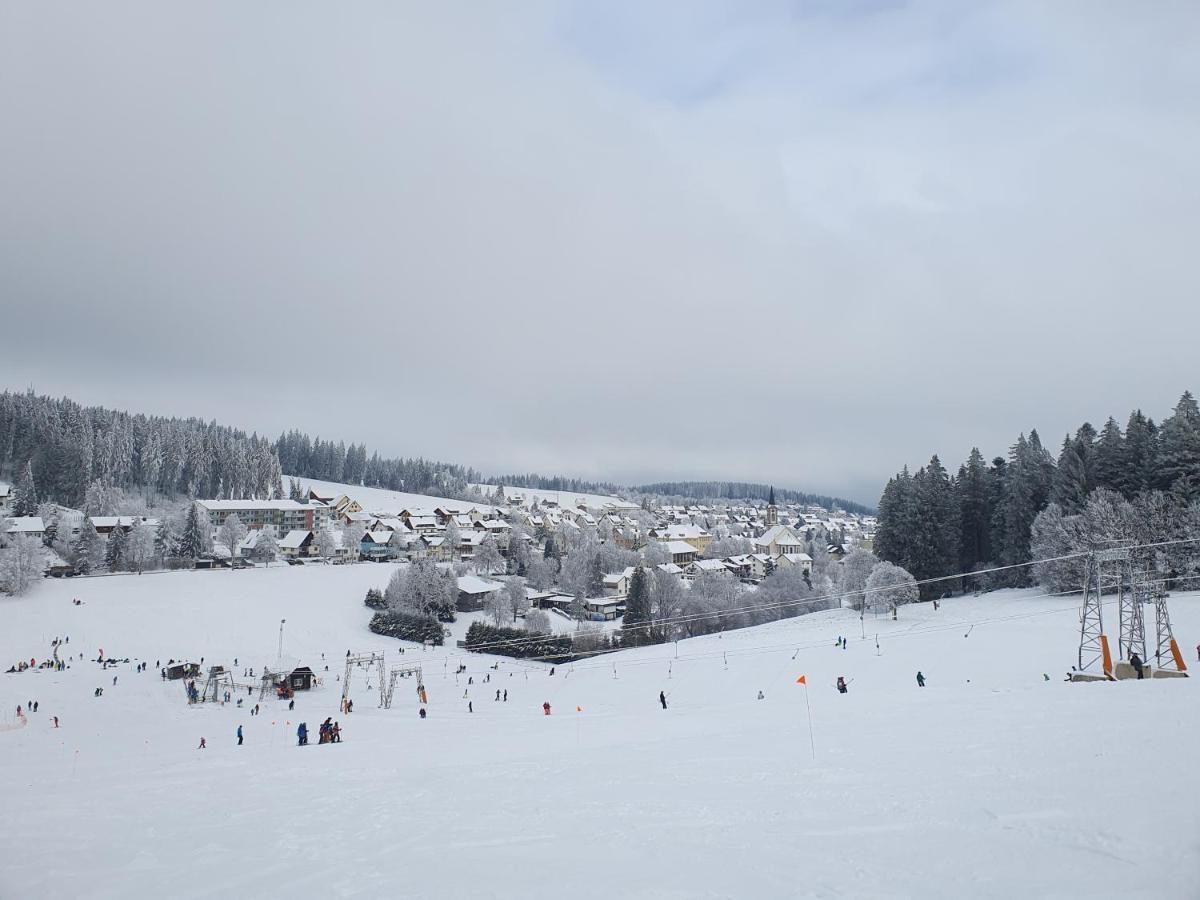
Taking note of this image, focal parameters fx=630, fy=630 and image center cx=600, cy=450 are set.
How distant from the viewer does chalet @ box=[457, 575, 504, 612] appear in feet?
246

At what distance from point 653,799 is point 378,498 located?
16633 centimetres

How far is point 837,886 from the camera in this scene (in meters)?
7.60

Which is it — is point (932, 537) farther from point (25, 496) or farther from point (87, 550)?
point (25, 496)

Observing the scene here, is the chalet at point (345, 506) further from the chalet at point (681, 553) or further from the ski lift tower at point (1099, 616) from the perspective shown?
the ski lift tower at point (1099, 616)

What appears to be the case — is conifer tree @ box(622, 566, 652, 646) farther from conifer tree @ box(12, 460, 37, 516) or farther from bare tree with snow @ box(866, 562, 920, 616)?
conifer tree @ box(12, 460, 37, 516)

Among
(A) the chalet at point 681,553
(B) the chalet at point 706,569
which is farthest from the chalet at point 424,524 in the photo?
(B) the chalet at point 706,569

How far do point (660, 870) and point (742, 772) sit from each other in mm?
5324

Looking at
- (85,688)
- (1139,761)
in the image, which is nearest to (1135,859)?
(1139,761)

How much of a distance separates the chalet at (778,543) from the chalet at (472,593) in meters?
81.6

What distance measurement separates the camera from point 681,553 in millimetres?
127000

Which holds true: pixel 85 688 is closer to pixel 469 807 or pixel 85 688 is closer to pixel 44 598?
pixel 44 598

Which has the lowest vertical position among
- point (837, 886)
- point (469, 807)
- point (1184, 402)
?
point (469, 807)

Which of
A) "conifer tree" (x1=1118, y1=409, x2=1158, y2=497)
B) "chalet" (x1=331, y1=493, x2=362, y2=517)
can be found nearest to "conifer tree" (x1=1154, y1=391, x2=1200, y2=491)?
"conifer tree" (x1=1118, y1=409, x2=1158, y2=497)

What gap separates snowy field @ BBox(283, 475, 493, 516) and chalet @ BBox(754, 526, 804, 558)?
71.1m
